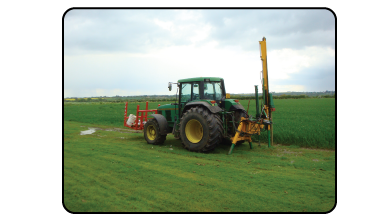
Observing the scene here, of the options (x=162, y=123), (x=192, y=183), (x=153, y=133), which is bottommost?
(x=192, y=183)

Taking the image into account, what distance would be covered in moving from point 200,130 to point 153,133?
222 centimetres

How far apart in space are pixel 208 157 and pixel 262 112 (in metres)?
2.29

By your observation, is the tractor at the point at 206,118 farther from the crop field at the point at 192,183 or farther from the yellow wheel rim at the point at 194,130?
the crop field at the point at 192,183

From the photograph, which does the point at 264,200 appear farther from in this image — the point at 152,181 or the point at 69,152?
the point at 69,152

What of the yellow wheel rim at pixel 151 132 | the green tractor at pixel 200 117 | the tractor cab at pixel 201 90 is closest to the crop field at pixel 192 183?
the green tractor at pixel 200 117

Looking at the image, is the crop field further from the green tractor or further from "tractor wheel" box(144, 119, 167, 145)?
"tractor wheel" box(144, 119, 167, 145)

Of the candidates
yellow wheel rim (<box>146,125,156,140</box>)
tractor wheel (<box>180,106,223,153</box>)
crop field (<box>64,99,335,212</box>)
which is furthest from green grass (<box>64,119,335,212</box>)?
yellow wheel rim (<box>146,125,156,140</box>)

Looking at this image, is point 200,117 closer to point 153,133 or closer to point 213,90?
point 213,90

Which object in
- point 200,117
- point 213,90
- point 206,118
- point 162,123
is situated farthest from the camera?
point 162,123

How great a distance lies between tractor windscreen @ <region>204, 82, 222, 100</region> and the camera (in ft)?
27.4

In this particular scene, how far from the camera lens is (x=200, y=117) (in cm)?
770

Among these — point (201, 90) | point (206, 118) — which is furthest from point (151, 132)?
point (206, 118)

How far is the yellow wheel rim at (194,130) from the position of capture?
8.11 m
